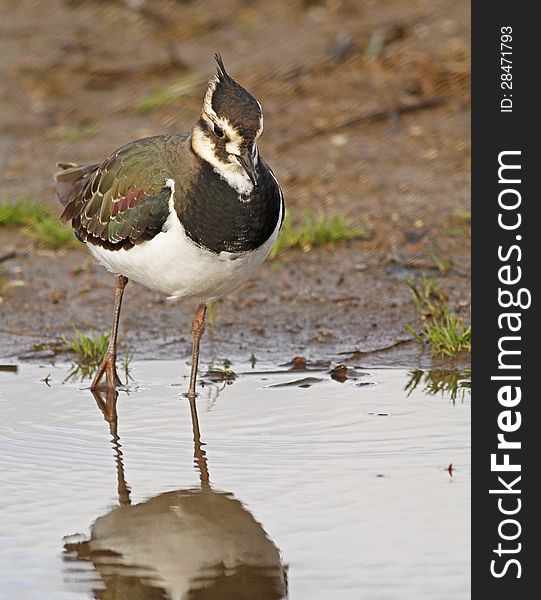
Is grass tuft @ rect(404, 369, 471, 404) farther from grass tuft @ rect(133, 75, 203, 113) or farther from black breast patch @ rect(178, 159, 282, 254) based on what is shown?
grass tuft @ rect(133, 75, 203, 113)

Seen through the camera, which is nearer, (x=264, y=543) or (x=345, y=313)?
(x=264, y=543)

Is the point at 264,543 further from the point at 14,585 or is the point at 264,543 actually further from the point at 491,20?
the point at 491,20

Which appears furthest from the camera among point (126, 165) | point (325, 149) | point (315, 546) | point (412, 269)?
point (325, 149)

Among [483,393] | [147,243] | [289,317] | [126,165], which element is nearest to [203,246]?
[147,243]

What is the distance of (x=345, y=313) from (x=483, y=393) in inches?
80.9

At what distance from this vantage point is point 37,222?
30.3 ft

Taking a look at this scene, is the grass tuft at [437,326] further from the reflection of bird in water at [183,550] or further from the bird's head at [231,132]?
the reflection of bird in water at [183,550]

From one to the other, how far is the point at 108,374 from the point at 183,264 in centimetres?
105

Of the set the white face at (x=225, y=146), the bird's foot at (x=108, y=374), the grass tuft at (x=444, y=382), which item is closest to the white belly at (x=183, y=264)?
the white face at (x=225, y=146)

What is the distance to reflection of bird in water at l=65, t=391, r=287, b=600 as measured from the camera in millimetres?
4738

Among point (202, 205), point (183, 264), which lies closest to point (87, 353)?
point (183, 264)

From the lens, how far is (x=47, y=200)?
32.0ft

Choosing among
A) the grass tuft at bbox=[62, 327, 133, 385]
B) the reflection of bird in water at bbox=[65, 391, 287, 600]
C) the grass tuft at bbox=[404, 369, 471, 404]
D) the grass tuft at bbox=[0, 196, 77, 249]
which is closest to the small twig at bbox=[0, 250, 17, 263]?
the grass tuft at bbox=[0, 196, 77, 249]

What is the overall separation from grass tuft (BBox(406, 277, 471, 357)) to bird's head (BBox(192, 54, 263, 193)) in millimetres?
1792
